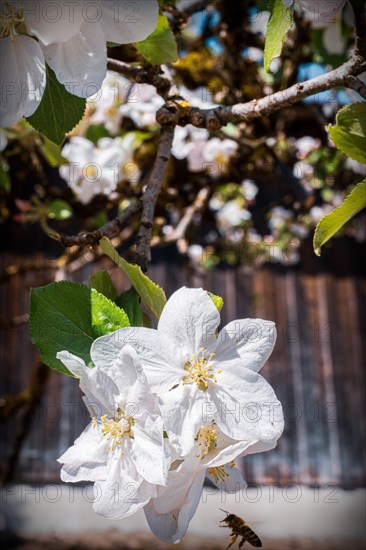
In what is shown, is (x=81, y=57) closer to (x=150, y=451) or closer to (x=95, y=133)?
(x=150, y=451)

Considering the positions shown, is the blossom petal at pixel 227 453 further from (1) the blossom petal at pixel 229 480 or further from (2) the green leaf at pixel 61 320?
(2) the green leaf at pixel 61 320

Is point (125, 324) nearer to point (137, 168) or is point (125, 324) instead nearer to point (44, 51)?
point (44, 51)

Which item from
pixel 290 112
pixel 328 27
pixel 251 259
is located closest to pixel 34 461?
pixel 251 259

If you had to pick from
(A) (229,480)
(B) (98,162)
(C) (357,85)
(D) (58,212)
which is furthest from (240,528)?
(B) (98,162)

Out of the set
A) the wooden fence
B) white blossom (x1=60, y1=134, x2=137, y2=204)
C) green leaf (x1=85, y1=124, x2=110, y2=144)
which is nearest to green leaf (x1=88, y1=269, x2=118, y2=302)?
white blossom (x1=60, y1=134, x2=137, y2=204)

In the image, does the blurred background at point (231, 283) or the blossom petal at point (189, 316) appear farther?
the blurred background at point (231, 283)

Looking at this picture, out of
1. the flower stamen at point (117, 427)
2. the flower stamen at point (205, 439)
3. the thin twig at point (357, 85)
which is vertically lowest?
the flower stamen at point (205, 439)

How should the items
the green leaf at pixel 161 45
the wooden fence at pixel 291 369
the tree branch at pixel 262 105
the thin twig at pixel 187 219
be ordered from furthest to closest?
the wooden fence at pixel 291 369 < the thin twig at pixel 187 219 < the green leaf at pixel 161 45 < the tree branch at pixel 262 105

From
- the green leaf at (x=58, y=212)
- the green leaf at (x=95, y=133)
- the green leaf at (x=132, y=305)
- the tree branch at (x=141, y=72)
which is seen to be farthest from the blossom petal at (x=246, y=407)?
the green leaf at (x=95, y=133)
